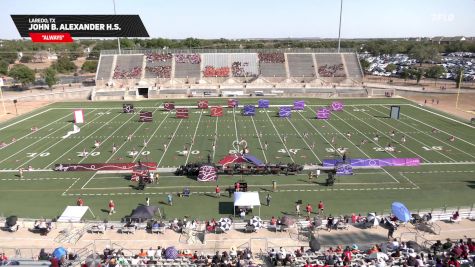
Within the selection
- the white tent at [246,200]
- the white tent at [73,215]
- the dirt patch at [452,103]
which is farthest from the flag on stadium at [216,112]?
the dirt patch at [452,103]

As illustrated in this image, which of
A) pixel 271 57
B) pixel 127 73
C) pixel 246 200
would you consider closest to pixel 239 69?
pixel 271 57

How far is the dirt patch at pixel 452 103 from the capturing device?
181ft

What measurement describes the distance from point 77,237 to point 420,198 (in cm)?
2222

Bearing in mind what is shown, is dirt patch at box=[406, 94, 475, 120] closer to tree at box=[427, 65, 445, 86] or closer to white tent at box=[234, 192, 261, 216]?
tree at box=[427, 65, 445, 86]

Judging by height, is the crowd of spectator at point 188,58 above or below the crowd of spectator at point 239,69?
above

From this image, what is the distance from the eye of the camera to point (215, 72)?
8044 centimetres

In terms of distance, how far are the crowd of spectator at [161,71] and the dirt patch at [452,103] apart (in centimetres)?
4740

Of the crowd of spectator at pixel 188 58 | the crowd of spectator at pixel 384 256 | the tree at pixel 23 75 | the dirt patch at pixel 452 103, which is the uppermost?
the crowd of spectator at pixel 188 58

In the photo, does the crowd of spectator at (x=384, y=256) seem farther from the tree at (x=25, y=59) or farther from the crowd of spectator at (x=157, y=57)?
the tree at (x=25, y=59)

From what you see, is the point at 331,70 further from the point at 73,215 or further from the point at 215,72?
the point at 73,215

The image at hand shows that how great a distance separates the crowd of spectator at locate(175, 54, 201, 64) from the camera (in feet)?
273

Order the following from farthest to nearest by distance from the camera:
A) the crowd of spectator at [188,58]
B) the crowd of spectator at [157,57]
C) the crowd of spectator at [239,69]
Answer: the crowd of spectator at [188,58]
the crowd of spectator at [157,57]
the crowd of spectator at [239,69]

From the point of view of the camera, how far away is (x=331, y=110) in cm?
5653

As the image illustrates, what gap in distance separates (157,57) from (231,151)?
53.1m
